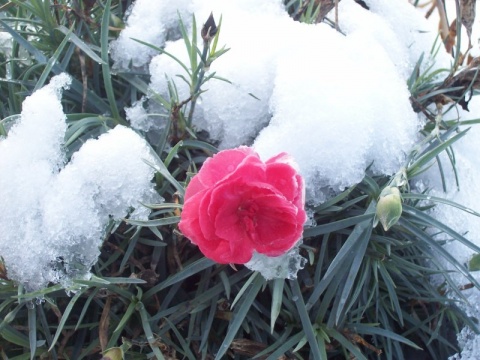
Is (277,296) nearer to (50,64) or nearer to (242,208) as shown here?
(242,208)

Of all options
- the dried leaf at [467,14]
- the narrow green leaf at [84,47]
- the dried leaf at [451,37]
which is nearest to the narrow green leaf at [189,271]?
the narrow green leaf at [84,47]

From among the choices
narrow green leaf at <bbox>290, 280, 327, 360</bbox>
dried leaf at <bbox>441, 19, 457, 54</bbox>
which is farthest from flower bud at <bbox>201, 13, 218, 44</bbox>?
dried leaf at <bbox>441, 19, 457, 54</bbox>

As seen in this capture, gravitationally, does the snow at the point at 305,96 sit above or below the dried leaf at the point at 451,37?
below

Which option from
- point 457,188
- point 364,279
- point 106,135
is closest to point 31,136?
point 106,135

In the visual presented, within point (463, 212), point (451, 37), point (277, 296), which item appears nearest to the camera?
point (277, 296)

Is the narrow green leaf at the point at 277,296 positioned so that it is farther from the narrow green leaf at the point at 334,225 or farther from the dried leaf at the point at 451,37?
the dried leaf at the point at 451,37

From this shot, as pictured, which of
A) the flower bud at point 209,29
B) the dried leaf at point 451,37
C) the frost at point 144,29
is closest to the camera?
the flower bud at point 209,29

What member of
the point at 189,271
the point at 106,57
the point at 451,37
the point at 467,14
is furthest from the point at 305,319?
the point at 451,37

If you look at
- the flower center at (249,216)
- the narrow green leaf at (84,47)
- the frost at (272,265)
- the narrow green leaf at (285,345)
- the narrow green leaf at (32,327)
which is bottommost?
the narrow green leaf at (32,327)
